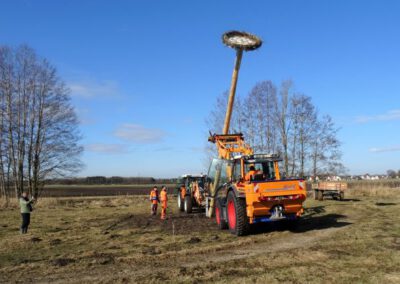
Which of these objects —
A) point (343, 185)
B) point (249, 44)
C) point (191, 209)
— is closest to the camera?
point (249, 44)

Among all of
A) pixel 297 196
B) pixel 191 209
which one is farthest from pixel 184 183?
pixel 297 196

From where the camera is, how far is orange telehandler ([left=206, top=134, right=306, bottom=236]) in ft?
40.3

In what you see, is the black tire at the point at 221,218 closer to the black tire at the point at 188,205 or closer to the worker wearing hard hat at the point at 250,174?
the worker wearing hard hat at the point at 250,174

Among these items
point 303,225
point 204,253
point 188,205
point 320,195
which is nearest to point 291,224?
point 303,225

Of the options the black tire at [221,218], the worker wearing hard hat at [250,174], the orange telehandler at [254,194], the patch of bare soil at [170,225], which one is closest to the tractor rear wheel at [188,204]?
the patch of bare soil at [170,225]

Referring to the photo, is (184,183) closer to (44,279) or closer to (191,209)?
(191,209)

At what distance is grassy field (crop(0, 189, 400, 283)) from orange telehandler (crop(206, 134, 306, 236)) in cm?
57

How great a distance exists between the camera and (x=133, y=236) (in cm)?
1375

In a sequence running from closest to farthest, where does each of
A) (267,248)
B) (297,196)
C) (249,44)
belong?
(267,248) → (297,196) → (249,44)

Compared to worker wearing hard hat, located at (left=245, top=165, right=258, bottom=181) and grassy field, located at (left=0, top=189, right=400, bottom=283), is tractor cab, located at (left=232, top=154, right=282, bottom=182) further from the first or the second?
grassy field, located at (left=0, top=189, right=400, bottom=283)

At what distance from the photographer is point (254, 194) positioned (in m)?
12.1

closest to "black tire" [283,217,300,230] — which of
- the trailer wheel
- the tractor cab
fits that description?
the tractor cab

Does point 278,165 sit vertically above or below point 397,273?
above

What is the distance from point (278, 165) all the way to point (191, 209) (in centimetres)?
847
